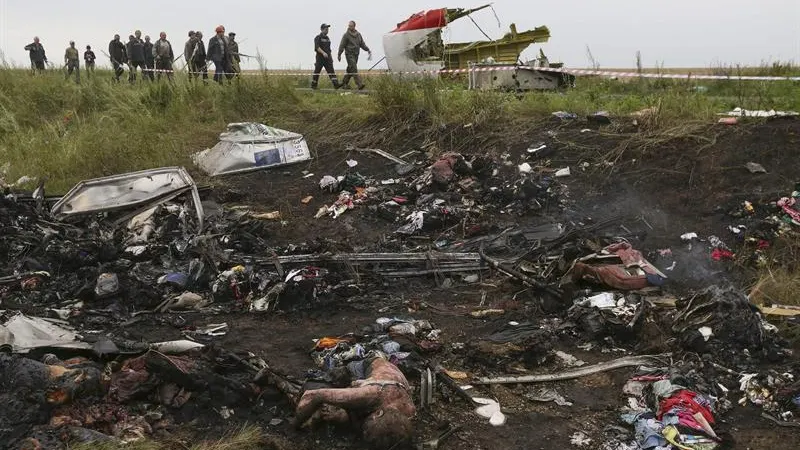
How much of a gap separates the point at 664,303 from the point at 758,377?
110 cm

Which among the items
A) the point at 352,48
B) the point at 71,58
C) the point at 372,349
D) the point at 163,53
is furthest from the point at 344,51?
the point at 372,349

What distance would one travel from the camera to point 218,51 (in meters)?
14.4

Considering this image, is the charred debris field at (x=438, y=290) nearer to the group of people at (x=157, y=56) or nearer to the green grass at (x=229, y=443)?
the green grass at (x=229, y=443)

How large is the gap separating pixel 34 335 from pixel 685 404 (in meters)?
4.15

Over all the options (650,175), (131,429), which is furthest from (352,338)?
(650,175)

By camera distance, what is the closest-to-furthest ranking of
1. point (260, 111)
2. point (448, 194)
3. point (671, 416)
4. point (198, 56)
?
point (671, 416) → point (448, 194) → point (260, 111) → point (198, 56)

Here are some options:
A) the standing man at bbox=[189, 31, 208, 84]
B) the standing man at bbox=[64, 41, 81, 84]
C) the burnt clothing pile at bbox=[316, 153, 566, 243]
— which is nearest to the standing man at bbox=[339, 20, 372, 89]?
the standing man at bbox=[189, 31, 208, 84]

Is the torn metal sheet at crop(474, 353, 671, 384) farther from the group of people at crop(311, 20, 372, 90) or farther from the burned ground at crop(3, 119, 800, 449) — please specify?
the group of people at crop(311, 20, 372, 90)

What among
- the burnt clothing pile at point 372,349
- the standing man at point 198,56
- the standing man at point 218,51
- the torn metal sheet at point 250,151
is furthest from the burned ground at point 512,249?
the standing man at point 198,56

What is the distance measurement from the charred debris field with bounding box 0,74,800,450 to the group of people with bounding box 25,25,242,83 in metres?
5.10

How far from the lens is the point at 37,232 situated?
7164mm

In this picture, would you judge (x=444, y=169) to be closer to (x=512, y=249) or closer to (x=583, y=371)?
(x=512, y=249)

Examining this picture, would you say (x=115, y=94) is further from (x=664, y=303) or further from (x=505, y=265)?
(x=664, y=303)

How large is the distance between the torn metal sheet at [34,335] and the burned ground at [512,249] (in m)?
0.52
